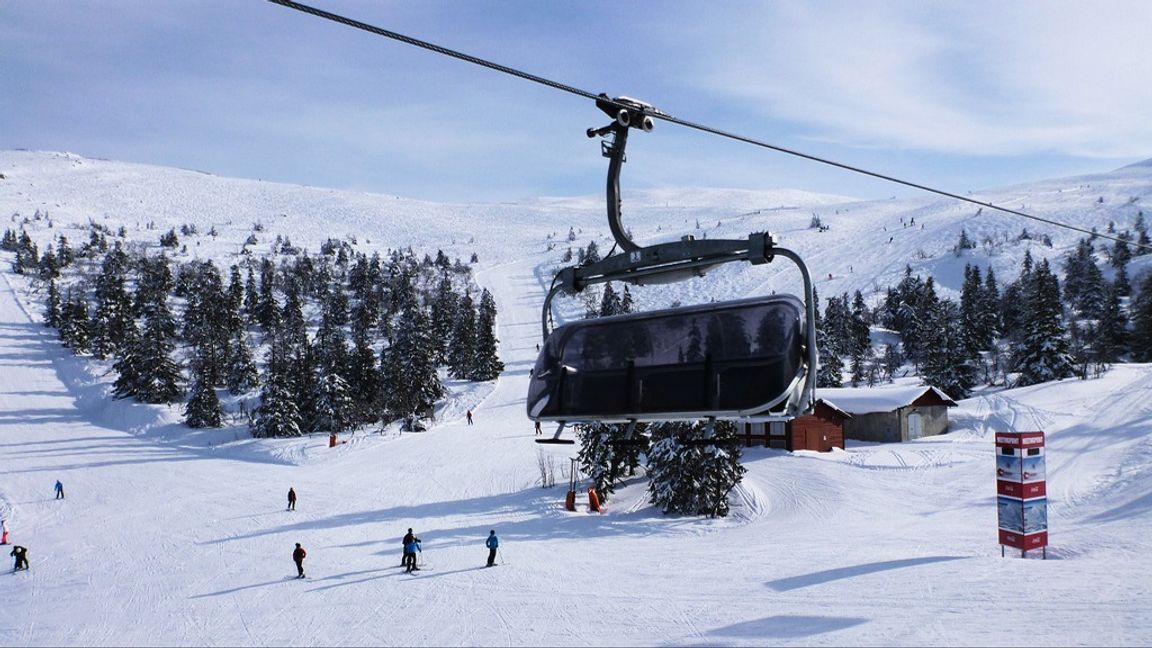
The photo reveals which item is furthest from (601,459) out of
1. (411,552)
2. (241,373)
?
(241,373)

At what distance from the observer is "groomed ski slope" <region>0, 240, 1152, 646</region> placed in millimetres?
15562

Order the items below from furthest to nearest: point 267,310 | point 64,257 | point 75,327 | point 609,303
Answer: point 64,257, point 267,310, point 609,303, point 75,327

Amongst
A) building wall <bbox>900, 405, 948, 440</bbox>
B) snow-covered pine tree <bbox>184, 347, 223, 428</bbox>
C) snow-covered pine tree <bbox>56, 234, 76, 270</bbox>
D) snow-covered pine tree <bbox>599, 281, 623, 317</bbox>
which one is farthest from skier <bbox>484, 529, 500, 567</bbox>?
snow-covered pine tree <bbox>56, 234, 76, 270</bbox>

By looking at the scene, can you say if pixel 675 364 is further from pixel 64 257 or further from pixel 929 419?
pixel 64 257

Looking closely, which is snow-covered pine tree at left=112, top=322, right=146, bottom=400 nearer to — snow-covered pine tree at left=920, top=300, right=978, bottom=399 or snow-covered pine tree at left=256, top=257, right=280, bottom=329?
snow-covered pine tree at left=256, top=257, right=280, bottom=329

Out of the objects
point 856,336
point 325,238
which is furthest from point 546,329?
point 325,238

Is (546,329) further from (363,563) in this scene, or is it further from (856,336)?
(856,336)

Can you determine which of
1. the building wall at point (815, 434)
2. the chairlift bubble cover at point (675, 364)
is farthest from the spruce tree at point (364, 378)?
the chairlift bubble cover at point (675, 364)

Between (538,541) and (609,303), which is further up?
(609,303)

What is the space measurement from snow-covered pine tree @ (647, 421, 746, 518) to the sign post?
1047 centimetres

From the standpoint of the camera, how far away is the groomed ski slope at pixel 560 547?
1556cm

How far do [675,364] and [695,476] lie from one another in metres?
22.9

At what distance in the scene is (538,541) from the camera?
83.1 feet

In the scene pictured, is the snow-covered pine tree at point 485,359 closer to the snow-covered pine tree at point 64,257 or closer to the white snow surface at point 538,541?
the white snow surface at point 538,541
